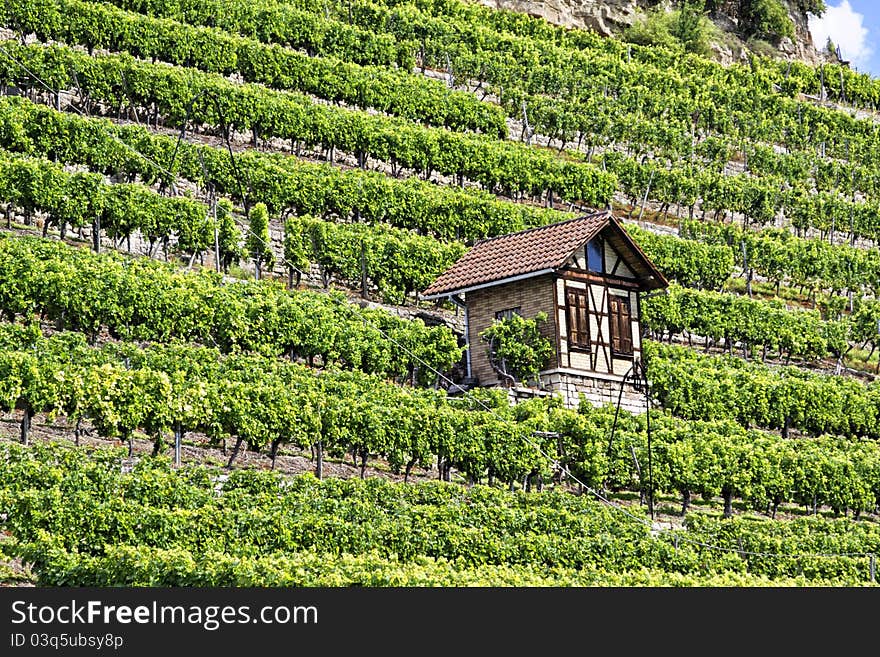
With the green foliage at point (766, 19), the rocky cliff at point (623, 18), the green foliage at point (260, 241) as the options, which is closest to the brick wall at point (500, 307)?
the green foliage at point (260, 241)

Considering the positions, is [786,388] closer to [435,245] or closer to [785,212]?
[435,245]

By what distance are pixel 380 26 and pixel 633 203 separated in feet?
47.1

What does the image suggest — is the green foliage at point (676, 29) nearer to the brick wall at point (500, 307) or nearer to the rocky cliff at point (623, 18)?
the rocky cliff at point (623, 18)

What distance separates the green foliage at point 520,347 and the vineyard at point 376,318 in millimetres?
1146

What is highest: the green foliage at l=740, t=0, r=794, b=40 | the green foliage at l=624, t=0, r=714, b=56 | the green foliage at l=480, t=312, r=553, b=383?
the green foliage at l=740, t=0, r=794, b=40

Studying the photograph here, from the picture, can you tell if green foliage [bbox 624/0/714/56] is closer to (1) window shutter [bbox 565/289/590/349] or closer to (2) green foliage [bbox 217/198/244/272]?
(1) window shutter [bbox 565/289/590/349]

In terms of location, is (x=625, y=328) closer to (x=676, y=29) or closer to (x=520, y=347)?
(x=520, y=347)

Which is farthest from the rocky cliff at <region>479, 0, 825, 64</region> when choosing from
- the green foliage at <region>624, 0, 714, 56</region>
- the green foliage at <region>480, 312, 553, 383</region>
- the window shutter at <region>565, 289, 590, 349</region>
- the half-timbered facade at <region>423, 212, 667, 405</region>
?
the green foliage at <region>480, 312, 553, 383</region>

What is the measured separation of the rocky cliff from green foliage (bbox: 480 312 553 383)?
42415 mm

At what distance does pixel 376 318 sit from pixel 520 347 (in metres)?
3.37

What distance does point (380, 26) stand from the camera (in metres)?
57.9

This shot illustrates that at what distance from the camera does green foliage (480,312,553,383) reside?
3262 centimetres

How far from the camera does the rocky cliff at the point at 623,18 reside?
7538 centimetres

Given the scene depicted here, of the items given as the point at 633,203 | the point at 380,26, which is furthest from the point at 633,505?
the point at 380,26
